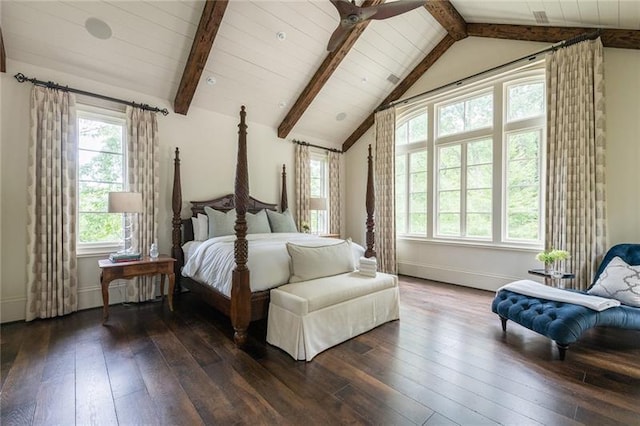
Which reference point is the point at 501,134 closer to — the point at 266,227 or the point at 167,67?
the point at 266,227

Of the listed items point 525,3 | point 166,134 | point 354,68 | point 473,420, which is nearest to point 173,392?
point 473,420

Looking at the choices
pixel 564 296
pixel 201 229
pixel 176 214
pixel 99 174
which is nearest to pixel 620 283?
pixel 564 296

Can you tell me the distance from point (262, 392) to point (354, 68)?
15.7 feet

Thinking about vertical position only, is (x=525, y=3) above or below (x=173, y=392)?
above

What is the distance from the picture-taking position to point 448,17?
4320 millimetres

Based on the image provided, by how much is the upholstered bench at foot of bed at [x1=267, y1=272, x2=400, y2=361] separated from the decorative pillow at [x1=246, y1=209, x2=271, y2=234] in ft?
5.96

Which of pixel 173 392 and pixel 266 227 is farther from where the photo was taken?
pixel 266 227

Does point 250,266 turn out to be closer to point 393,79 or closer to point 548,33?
point 393,79

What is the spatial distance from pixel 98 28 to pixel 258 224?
9.73ft

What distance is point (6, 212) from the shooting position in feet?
10.3

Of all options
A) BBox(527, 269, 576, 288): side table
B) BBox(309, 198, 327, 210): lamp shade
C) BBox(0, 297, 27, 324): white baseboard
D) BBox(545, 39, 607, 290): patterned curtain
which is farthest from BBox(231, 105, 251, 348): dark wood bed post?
BBox(545, 39, 607, 290): patterned curtain

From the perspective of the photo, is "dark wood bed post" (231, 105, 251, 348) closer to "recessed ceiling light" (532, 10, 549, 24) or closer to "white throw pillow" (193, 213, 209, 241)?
"white throw pillow" (193, 213, 209, 241)

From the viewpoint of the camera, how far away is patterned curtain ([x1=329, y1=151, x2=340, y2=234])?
640 centimetres

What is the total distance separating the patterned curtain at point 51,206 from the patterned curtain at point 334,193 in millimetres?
4319
